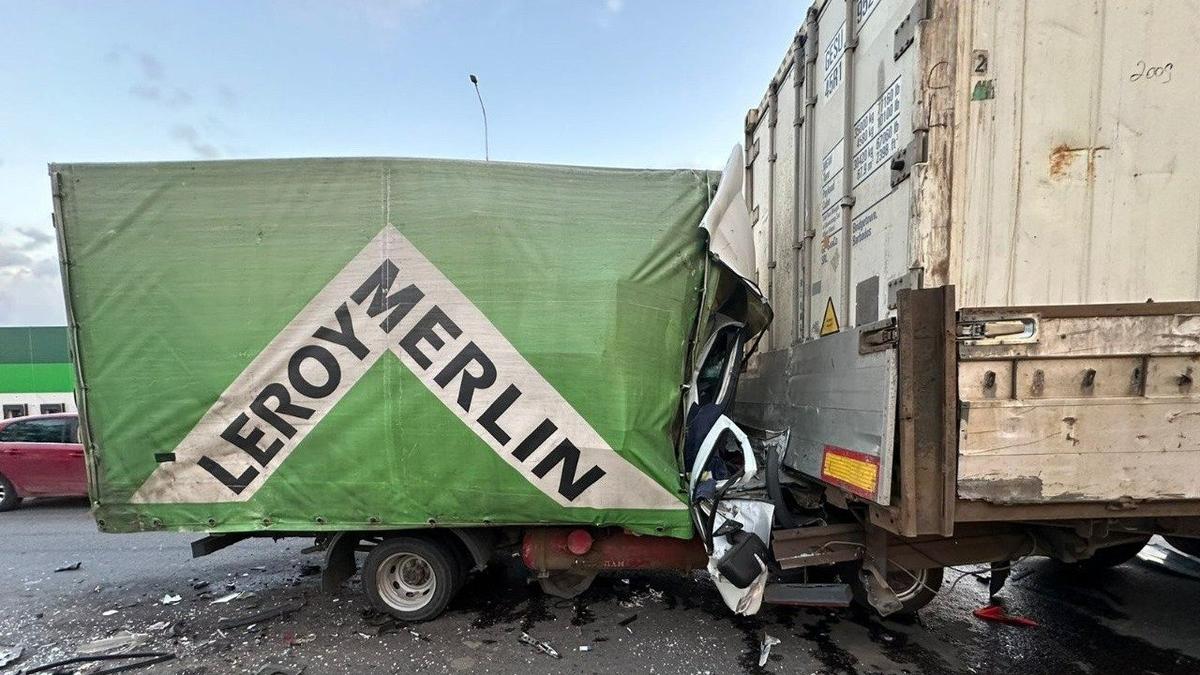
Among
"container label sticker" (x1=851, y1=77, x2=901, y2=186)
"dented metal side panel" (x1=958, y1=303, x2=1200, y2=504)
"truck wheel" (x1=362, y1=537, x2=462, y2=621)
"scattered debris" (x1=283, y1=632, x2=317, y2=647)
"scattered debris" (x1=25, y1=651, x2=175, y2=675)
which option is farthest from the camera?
"truck wheel" (x1=362, y1=537, x2=462, y2=621)

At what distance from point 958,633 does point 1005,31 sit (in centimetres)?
405

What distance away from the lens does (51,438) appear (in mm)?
7621

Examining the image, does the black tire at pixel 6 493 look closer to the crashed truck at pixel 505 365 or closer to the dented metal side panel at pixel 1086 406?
the crashed truck at pixel 505 365

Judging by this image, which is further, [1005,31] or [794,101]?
[794,101]

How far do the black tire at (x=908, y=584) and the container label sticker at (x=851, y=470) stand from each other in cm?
86

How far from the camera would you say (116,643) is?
3.73 meters

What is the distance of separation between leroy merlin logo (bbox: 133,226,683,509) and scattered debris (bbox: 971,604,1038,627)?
2852 mm

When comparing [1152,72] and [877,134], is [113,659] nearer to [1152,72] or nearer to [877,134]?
[877,134]

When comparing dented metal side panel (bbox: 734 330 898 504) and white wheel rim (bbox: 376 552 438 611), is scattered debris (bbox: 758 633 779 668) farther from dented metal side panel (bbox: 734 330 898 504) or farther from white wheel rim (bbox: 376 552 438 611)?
white wheel rim (bbox: 376 552 438 611)

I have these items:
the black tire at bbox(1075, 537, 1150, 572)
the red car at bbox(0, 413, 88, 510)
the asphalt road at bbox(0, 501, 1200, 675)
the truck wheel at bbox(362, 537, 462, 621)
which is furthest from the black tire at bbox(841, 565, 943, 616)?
the red car at bbox(0, 413, 88, 510)

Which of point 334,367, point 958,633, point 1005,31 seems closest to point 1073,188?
point 1005,31

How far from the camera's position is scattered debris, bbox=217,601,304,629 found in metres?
4.00

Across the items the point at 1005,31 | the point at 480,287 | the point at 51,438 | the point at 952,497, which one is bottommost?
the point at 51,438

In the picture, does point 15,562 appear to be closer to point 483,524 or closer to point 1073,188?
point 483,524
